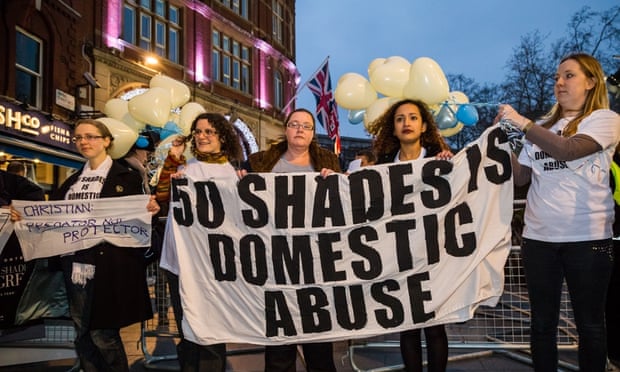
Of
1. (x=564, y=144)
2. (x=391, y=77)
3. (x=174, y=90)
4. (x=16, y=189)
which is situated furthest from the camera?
(x=174, y=90)

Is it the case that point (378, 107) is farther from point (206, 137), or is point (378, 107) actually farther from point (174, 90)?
point (174, 90)

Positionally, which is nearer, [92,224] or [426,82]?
[92,224]

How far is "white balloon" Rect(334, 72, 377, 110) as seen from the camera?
626cm

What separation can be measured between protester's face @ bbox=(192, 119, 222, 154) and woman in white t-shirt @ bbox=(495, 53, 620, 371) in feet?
5.70

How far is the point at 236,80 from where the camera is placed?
875 inches

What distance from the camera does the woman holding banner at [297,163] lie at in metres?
3.08

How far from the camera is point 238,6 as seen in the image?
74.9 feet

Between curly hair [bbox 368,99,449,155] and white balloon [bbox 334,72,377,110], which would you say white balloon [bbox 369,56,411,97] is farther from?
curly hair [bbox 368,99,449,155]

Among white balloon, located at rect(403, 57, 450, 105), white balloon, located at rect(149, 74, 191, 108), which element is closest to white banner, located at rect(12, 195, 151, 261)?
white balloon, located at rect(403, 57, 450, 105)

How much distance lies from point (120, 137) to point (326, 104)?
3724mm

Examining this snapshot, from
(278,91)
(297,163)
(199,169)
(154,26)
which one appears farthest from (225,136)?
(278,91)

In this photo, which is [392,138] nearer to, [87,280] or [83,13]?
[87,280]

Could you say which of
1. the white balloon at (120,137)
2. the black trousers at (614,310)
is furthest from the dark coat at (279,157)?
the white balloon at (120,137)

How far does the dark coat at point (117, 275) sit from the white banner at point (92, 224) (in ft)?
0.19
